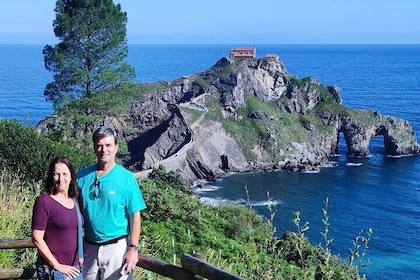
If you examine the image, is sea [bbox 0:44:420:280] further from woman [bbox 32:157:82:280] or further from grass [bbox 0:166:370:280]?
woman [bbox 32:157:82:280]

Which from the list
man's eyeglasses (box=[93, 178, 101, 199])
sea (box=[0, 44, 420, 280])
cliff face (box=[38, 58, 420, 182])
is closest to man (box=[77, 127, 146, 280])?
man's eyeglasses (box=[93, 178, 101, 199])

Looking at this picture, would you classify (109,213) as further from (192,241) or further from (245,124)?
(245,124)

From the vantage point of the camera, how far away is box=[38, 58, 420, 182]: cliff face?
67.5 metres

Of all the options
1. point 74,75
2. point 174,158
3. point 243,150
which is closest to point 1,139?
point 74,75

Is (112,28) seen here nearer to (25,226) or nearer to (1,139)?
(1,139)

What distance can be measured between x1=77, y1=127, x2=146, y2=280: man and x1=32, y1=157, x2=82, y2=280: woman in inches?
6.6

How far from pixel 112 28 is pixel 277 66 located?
59330mm

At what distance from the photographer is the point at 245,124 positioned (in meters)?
76.9

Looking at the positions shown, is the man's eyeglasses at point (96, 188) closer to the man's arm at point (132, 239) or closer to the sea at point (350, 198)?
the man's arm at point (132, 239)

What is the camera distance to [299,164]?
72.3 metres

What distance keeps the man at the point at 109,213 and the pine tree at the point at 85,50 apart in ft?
82.4

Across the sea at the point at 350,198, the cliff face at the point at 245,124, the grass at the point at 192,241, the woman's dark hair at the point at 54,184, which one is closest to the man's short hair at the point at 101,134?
the woman's dark hair at the point at 54,184

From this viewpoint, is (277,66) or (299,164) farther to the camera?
(277,66)

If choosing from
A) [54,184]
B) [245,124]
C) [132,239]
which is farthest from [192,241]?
[245,124]
